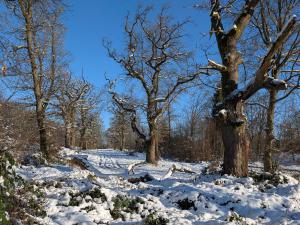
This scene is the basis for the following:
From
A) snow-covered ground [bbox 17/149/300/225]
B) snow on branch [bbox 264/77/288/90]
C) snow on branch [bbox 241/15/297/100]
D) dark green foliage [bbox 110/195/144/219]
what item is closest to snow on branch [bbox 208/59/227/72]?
snow on branch [bbox 241/15/297/100]

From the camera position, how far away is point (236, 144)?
1164 centimetres

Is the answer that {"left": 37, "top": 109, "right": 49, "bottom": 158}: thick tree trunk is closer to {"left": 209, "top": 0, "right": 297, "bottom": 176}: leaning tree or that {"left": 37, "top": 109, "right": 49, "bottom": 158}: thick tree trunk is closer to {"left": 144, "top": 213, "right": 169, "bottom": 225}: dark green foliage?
{"left": 209, "top": 0, "right": 297, "bottom": 176}: leaning tree

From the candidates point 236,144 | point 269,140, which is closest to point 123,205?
point 236,144

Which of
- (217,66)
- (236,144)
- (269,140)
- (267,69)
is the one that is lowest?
(236,144)

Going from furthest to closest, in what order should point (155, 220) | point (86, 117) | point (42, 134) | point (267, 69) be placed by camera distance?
1. point (86, 117)
2. point (42, 134)
3. point (267, 69)
4. point (155, 220)

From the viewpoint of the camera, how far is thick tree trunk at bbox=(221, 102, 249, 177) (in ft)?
38.1

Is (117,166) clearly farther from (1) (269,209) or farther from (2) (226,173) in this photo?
(1) (269,209)

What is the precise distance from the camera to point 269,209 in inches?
305

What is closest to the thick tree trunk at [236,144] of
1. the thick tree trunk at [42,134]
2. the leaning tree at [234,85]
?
the leaning tree at [234,85]

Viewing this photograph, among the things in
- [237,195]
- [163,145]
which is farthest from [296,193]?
[163,145]

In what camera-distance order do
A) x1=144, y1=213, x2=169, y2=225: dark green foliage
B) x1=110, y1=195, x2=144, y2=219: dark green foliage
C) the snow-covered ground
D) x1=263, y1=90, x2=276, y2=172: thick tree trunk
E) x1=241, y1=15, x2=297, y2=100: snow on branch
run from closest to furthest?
x1=144, y1=213, x2=169, y2=225: dark green foliage
the snow-covered ground
x1=110, y1=195, x2=144, y2=219: dark green foliage
x1=241, y1=15, x2=297, y2=100: snow on branch
x1=263, y1=90, x2=276, y2=172: thick tree trunk

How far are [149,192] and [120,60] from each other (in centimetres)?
1569

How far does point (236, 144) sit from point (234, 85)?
2.00 m

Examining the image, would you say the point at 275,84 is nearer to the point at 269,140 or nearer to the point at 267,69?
the point at 267,69
